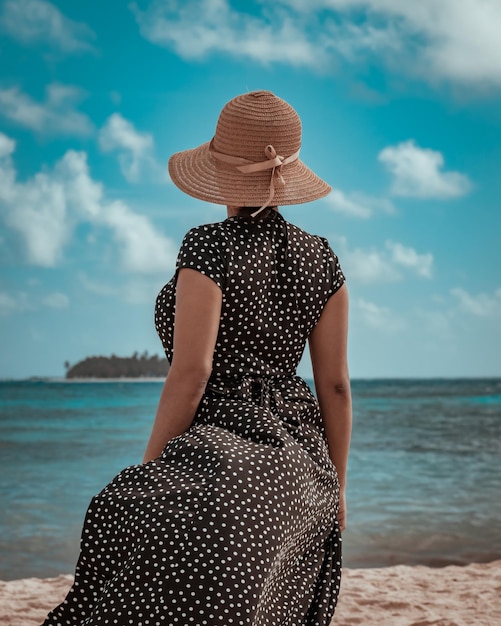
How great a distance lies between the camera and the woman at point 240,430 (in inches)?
67.2

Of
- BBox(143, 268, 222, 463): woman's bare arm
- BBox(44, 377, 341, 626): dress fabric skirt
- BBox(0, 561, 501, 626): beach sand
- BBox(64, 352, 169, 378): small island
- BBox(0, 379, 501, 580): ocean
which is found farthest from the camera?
BBox(64, 352, 169, 378): small island

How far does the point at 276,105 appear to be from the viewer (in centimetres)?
224

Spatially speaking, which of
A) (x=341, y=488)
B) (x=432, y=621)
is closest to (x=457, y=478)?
(x=432, y=621)

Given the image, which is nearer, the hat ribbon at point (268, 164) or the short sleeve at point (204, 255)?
the short sleeve at point (204, 255)

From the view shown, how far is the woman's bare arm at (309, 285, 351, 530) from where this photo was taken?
7.36 ft

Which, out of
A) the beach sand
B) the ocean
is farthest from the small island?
the beach sand

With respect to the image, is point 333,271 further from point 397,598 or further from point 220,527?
point 397,598

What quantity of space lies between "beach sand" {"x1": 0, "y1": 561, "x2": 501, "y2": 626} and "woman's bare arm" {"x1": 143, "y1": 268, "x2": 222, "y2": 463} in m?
2.21

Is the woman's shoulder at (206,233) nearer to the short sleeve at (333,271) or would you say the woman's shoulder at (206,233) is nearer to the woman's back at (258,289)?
the woman's back at (258,289)

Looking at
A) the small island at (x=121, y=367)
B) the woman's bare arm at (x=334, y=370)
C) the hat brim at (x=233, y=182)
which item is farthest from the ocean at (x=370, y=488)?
the small island at (x=121, y=367)

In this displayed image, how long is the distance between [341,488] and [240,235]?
0.86 m

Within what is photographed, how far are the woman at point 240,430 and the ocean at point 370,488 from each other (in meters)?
4.09

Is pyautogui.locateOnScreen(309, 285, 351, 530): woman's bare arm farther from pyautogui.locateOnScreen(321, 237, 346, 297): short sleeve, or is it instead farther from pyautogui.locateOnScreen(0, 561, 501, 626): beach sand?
pyautogui.locateOnScreen(0, 561, 501, 626): beach sand

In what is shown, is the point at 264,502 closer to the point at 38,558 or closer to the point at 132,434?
the point at 38,558
